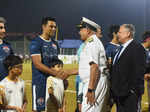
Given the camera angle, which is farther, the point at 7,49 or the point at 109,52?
the point at 109,52

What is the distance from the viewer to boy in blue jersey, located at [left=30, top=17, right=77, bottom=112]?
4.63 meters

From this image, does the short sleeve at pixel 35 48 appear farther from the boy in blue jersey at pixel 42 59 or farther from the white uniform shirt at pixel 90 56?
the white uniform shirt at pixel 90 56

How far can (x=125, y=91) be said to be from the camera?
4426mm

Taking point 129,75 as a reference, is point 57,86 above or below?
below

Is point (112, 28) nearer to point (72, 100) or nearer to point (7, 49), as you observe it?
point (7, 49)

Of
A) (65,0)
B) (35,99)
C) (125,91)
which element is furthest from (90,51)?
(65,0)

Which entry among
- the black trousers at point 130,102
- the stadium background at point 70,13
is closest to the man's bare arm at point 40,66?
the black trousers at point 130,102

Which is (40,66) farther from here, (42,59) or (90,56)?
→ (90,56)

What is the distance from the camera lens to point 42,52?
185 inches

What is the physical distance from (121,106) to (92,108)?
1.86ft

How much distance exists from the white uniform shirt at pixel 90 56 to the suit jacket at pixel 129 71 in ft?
0.97

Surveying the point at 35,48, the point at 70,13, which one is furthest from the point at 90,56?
the point at 70,13

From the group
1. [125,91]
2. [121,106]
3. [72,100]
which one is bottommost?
[72,100]

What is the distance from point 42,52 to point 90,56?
2.94 feet
